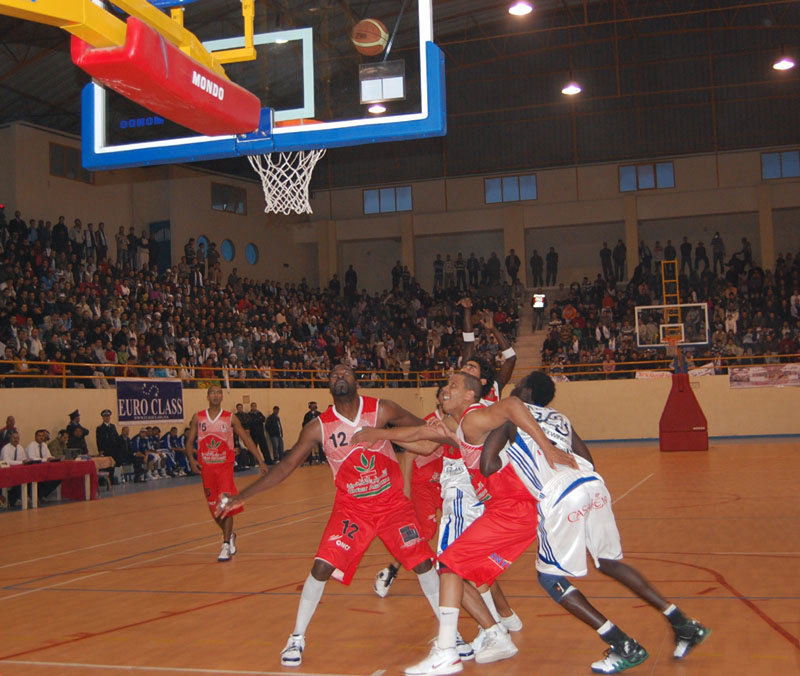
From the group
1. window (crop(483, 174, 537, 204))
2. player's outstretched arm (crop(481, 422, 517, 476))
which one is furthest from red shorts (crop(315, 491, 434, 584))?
window (crop(483, 174, 537, 204))

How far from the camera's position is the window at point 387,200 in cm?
3769

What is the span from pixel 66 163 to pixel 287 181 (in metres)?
20.3

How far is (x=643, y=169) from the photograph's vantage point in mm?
35469

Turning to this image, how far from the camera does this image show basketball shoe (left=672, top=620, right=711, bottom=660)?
5.06 meters

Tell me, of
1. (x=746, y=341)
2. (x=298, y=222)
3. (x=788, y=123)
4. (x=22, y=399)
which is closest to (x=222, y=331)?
(x=22, y=399)

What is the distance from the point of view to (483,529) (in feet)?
16.9

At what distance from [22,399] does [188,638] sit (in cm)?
1300

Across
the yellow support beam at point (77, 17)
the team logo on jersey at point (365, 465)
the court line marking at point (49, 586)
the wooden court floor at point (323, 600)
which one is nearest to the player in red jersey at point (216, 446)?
the wooden court floor at point (323, 600)

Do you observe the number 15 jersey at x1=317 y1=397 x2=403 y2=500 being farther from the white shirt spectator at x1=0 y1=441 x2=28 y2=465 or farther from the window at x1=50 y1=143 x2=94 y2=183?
the window at x1=50 y1=143 x2=94 y2=183

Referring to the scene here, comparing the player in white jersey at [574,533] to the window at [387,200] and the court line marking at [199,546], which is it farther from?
the window at [387,200]

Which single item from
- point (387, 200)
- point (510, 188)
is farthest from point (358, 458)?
point (387, 200)

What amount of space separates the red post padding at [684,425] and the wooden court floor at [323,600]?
10012 mm

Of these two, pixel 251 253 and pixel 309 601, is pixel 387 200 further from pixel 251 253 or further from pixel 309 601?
pixel 309 601

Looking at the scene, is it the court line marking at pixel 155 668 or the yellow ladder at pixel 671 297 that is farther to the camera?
the yellow ladder at pixel 671 297
